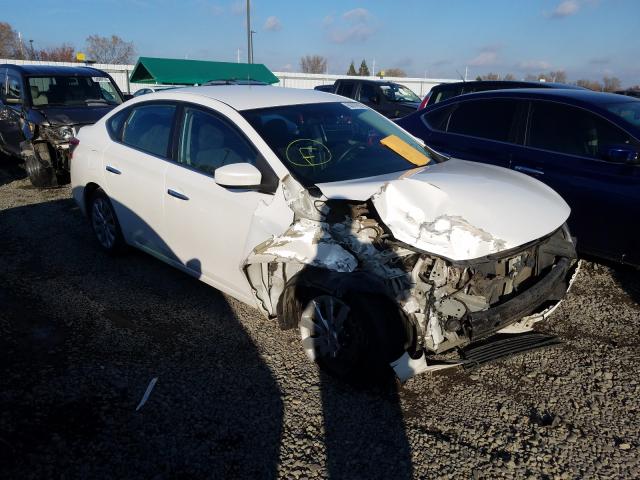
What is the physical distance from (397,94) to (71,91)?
29.4 ft

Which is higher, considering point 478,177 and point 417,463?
point 478,177

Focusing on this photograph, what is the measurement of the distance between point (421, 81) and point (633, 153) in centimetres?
3137

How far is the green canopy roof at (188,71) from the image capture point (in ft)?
73.8

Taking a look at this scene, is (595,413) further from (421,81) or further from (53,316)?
(421,81)

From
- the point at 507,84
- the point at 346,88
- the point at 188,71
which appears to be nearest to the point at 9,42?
the point at 188,71

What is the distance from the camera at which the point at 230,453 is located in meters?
2.67

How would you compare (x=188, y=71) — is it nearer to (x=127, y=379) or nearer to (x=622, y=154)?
(x=622, y=154)

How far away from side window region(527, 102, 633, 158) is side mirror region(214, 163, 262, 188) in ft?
9.97

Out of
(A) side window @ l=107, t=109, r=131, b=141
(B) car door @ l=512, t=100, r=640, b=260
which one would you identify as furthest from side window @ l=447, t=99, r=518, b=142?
(A) side window @ l=107, t=109, r=131, b=141

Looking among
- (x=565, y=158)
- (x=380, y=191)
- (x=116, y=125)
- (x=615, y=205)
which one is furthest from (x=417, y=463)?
(x=116, y=125)

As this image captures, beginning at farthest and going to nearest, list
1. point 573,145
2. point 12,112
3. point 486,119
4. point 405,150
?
1. point 12,112
2. point 486,119
3. point 573,145
4. point 405,150

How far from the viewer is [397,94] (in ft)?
49.3

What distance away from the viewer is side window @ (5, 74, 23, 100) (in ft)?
29.0

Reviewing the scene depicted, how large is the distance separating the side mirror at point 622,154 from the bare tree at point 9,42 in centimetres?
7128
